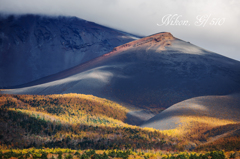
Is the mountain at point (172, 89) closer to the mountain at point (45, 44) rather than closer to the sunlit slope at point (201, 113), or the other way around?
the sunlit slope at point (201, 113)

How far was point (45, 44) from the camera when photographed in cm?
11369

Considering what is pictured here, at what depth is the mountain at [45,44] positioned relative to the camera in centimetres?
9975

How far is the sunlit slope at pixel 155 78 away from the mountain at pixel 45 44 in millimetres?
48367

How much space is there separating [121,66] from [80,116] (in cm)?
3532

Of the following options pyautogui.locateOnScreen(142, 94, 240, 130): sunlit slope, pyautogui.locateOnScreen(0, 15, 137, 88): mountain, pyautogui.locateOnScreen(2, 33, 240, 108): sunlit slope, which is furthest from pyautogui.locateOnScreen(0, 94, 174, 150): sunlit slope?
pyautogui.locateOnScreen(0, 15, 137, 88): mountain

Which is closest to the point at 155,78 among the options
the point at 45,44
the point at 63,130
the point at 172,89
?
the point at 172,89

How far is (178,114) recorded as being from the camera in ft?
103

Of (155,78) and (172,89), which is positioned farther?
(155,78)

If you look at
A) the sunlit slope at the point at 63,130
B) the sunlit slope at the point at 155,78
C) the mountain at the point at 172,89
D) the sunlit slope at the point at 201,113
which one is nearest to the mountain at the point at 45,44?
the mountain at the point at 172,89

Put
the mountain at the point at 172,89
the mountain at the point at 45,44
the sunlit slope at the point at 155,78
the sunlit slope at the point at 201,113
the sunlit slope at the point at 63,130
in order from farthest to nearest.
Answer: the mountain at the point at 45,44
the sunlit slope at the point at 155,78
the sunlit slope at the point at 201,113
the mountain at the point at 172,89
the sunlit slope at the point at 63,130

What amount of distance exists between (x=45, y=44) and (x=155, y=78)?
80790mm

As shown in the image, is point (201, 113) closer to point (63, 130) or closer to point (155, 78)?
point (63, 130)

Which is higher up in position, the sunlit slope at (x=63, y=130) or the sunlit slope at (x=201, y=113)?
the sunlit slope at (x=201, y=113)

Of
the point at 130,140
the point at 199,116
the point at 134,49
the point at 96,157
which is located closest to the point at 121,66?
the point at 134,49
